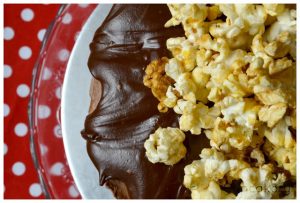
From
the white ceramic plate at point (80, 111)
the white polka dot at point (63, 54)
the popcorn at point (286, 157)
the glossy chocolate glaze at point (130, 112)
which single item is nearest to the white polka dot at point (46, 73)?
the white polka dot at point (63, 54)

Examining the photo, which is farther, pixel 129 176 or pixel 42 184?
pixel 42 184

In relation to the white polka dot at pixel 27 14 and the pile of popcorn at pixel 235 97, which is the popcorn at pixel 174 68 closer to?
the pile of popcorn at pixel 235 97

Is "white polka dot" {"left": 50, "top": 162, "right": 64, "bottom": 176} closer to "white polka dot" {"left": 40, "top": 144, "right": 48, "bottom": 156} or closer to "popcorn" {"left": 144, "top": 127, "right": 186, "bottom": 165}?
"white polka dot" {"left": 40, "top": 144, "right": 48, "bottom": 156}

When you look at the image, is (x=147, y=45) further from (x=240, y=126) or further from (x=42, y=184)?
(x=42, y=184)

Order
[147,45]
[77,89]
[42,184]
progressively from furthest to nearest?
[42,184] → [77,89] → [147,45]

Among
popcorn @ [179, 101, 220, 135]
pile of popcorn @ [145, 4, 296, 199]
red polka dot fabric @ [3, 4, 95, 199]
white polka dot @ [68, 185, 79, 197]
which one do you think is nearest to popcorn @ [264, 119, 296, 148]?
pile of popcorn @ [145, 4, 296, 199]

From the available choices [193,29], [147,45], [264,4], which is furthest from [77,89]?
[264,4]

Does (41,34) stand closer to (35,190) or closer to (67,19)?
(67,19)
